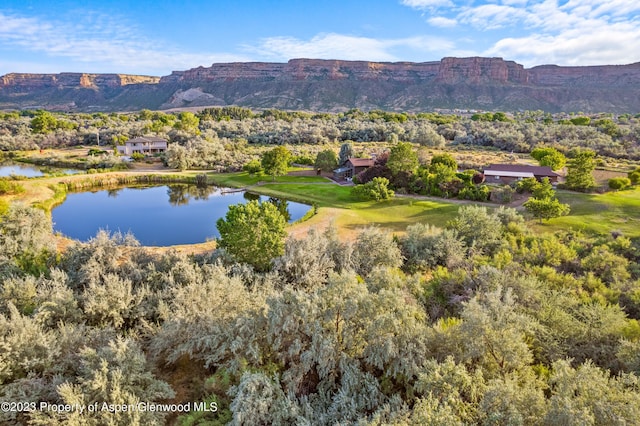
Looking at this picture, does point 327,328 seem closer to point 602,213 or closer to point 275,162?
point 602,213

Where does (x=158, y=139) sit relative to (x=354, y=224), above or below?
above

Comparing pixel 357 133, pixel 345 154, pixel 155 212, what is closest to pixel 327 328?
pixel 155 212

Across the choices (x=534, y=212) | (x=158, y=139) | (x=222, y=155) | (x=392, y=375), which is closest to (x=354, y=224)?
(x=534, y=212)

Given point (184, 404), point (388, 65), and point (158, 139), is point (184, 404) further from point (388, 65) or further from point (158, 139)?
point (388, 65)

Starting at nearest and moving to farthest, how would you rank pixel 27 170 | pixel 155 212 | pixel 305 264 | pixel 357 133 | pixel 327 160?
pixel 305 264, pixel 155 212, pixel 327 160, pixel 27 170, pixel 357 133

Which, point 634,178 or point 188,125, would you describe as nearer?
point 634,178

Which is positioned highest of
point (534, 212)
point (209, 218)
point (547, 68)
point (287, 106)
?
point (547, 68)
